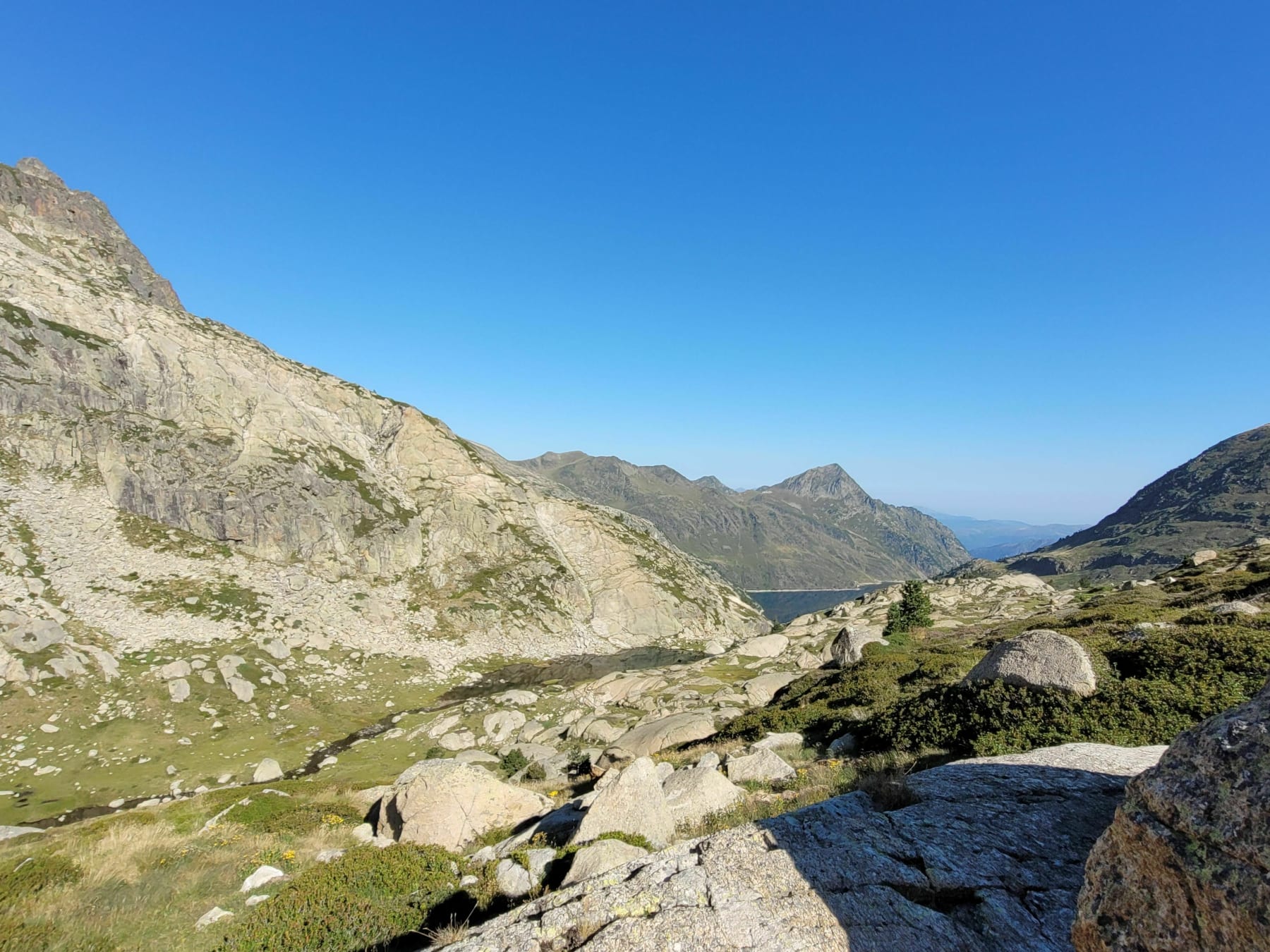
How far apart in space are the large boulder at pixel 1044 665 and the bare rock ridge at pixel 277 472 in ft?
360

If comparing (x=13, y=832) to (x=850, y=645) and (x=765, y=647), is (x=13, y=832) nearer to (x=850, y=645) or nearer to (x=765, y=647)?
(x=850, y=645)

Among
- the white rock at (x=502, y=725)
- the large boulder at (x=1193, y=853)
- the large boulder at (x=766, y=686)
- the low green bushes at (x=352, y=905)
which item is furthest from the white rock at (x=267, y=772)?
the large boulder at (x=1193, y=853)

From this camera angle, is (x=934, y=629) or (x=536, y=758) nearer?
(x=536, y=758)

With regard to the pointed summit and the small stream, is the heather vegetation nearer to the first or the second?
the small stream

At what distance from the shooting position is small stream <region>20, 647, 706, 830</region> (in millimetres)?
54169

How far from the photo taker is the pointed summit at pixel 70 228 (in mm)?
150750

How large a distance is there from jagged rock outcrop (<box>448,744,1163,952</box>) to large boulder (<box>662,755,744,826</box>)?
204 inches

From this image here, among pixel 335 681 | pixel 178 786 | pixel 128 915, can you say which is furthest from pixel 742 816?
pixel 335 681

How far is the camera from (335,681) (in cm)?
9094

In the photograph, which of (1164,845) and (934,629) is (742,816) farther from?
(934,629)

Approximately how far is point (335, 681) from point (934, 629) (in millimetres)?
92176

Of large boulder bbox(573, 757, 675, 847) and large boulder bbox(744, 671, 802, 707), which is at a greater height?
large boulder bbox(573, 757, 675, 847)

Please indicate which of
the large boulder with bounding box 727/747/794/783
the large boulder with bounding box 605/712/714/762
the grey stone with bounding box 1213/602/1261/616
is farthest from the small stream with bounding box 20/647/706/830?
the grey stone with bounding box 1213/602/1261/616

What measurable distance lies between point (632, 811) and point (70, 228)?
796 ft
